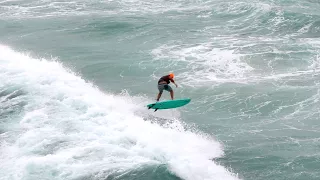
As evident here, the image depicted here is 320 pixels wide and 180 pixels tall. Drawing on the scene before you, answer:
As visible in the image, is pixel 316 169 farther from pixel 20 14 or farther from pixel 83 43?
pixel 20 14

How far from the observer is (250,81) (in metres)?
28.1

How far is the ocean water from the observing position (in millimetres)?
17922

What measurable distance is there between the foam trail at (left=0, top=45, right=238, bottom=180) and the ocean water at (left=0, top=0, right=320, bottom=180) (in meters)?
0.05

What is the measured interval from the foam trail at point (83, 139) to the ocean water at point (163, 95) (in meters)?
0.05

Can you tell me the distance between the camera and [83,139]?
19578 millimetres

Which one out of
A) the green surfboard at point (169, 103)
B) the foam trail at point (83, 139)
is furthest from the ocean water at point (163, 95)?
the green surfboard at point (169, 103)

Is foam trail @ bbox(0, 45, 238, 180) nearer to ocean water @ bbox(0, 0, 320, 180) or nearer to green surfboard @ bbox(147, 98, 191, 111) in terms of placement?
ocean water @ bbox(0, 0, 320, 180)

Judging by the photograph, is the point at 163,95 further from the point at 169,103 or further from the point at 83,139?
the point at 83,139

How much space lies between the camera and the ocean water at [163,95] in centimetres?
1792

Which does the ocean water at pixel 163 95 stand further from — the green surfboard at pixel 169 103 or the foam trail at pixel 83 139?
the green surfboard at pixel 169 103

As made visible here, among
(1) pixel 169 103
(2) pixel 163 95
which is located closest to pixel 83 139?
(1) pixel 169 103

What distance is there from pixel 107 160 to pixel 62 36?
2284 centimetres

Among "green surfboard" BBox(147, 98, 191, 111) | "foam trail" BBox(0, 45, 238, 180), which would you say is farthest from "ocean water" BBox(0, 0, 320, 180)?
"green surfboard" BBox(147, 98, 191, 111)

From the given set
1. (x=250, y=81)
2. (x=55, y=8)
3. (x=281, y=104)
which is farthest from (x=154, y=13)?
(x=281, y=104)
